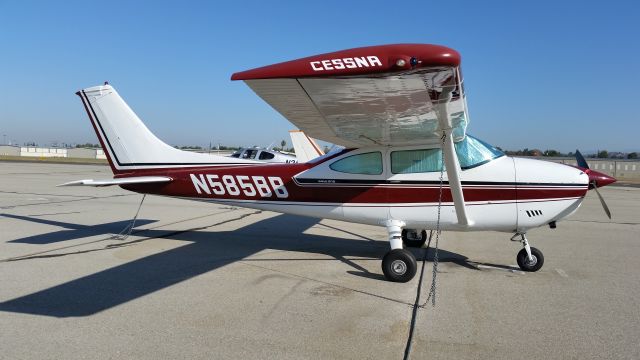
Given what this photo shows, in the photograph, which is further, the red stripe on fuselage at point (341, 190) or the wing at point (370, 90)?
the red stripe on fuselage at point (341, 190)

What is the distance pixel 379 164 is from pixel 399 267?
1616 mm

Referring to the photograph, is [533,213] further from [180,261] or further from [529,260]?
[180,261]

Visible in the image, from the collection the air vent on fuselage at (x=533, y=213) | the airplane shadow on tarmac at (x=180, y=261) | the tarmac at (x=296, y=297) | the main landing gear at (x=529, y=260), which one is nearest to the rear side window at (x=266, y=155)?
the airplane shadow on tarmac at (x=180, y=261)

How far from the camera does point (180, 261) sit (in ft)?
21.9

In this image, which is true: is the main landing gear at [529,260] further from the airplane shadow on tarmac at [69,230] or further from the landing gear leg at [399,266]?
the airplane shadow on tarmac at [69,230]

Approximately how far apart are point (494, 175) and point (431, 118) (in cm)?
181

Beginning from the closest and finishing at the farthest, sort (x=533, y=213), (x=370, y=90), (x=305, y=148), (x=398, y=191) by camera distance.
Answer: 1. (x=370, y=90)
2. (x=533, y=213)
3. (x=398, y=191)
4. (x=305, y=148)

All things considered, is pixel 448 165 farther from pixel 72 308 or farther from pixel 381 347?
pixel 72 308

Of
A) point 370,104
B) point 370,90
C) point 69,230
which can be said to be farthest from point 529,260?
point 69,230

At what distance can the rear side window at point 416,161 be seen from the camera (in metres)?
6.44

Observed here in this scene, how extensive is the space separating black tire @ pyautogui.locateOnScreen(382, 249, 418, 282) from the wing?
163 centimetres

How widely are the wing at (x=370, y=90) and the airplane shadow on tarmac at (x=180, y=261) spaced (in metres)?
2.25

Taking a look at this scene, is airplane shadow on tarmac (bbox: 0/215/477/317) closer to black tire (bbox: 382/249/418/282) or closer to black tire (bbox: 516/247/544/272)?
black tire (bbox: 382/249/418/282)

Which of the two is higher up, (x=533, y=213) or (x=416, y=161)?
(x=416, y=161)
